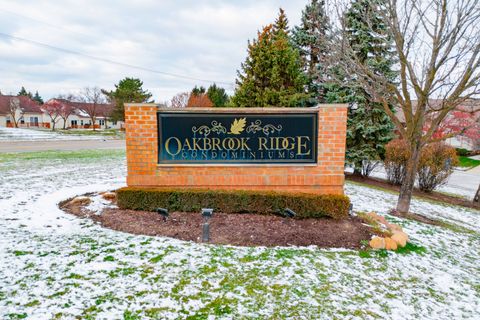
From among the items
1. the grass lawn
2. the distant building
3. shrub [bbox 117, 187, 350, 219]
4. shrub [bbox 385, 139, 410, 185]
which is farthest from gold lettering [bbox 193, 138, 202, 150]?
the distant building

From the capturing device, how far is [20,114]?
43.1 m

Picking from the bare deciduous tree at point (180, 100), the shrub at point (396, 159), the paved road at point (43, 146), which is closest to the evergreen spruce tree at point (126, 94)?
the bare deciduous tree at point (180, 100)

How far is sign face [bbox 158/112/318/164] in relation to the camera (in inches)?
194

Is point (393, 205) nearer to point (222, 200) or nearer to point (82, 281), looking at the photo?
point (222, 200)

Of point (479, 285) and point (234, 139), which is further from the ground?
point (234, 139)

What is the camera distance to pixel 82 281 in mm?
2820

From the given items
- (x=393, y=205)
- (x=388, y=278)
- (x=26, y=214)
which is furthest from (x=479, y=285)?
(x=26, y=214)

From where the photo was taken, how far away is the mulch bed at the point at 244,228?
4055mm

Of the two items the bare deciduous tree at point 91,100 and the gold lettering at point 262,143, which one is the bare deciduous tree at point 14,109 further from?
the gold lettering at point 262,143

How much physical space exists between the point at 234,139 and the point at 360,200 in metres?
3.86

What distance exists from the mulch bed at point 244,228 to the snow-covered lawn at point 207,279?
0.22 metres

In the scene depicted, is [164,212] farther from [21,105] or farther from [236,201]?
[21,105]

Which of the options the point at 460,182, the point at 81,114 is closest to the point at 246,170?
the point at 460,182

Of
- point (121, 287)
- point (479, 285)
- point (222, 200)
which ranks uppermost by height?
point (222, 200)
